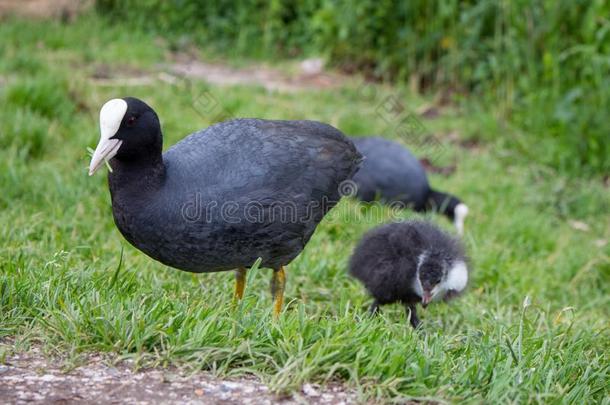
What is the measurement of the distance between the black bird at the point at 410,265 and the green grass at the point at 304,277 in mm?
145

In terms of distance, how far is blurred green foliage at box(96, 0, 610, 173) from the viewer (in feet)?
25.8

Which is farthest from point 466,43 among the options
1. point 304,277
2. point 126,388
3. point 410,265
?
point 126,388

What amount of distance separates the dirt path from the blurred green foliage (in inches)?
218

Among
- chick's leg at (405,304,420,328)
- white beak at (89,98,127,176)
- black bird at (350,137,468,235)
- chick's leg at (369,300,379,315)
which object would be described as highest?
white beak at (89,98,127,176)

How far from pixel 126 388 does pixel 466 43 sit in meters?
6.98

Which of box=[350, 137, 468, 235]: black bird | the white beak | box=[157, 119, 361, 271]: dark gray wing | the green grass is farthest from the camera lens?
box=[350, 137, 468, 235]: black bird

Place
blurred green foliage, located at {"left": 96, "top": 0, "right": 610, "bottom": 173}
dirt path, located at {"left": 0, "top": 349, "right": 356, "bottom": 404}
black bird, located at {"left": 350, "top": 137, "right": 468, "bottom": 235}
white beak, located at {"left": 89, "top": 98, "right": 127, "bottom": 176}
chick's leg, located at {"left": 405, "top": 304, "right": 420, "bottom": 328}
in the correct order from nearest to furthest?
1. dirt path, located at {"left": 0, "top": 349, "right": 356, "bottom": 404}
2. white beak, located at {"left": 89, "top": 98, "right": 127, "bottom": 176}
3. chick's leg, located at {"left": 405, "top": 304, "right": 420, "bottom": 328}
4. black bird, located at {"left": 350, "top": 137, "right": 468, "bottom": 235}
5. blurred green foliage, located at {"left": 96, "top": 0, "right": 610, "bottom": 173}

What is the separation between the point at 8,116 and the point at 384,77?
466cm

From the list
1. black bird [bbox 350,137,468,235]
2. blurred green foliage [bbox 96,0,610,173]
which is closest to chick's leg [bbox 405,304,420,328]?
black bird [bbox 350,137,468,235]

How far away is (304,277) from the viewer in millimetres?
4965

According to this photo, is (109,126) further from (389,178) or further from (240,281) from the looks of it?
(389,178)

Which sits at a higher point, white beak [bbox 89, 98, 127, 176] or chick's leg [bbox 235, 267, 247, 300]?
white beak [bbox 89, 98, 127, 176]

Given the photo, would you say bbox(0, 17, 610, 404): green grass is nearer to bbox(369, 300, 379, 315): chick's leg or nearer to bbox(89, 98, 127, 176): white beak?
bbox(369, 300, 379, 315): chick's leg

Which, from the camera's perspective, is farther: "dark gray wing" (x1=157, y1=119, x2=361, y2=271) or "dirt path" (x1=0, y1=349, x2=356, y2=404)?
"dark gray wing" (x1=157, y1=119, x2=361, y2=271)
